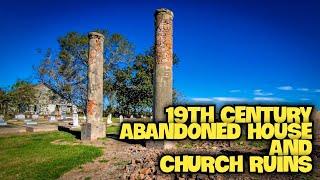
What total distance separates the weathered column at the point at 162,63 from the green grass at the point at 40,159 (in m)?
3.09

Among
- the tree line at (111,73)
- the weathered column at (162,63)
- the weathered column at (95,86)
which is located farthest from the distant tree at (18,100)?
the weathered column at (162,63)

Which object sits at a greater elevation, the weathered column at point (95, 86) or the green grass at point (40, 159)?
the weathered column at point (95, 86)

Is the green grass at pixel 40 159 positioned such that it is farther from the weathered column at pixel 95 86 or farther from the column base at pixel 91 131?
the weathered column at pixel 95 86

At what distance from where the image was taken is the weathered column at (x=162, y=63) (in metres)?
13.3

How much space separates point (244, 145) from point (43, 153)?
824 cm

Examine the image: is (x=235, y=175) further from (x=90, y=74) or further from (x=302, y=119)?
(x=90, y=74)

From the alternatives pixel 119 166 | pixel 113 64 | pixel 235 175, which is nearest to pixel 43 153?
pixel 119 166

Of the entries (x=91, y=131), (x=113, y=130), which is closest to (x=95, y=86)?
(x=91, y=131)

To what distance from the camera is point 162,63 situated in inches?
531

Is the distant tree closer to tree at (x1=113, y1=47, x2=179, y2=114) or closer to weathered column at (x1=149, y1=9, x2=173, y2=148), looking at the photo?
tree at (x1=113, y1=47, x2=179, y2=114)

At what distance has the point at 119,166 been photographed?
9.48 metres

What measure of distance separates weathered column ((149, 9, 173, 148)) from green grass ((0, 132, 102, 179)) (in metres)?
3.09

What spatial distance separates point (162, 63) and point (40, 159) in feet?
20.1

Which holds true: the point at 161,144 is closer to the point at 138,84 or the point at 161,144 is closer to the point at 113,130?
the point at 113,130
